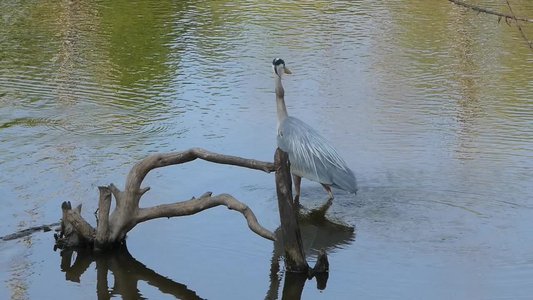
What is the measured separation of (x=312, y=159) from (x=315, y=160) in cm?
3

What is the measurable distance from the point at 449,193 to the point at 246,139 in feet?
9.27

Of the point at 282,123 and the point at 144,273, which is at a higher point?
the point at 282,123

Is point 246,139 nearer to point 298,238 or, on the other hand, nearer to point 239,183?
point 239,183

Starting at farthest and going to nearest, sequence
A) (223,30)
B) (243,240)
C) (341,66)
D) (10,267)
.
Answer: (223,30) → (341,66) → (243,240) → (10,267)

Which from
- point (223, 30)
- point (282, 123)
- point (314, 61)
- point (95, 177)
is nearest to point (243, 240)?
point (282, 123)

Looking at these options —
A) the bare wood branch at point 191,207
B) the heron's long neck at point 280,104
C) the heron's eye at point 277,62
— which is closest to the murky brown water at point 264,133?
the bare wood branch at point 191,207

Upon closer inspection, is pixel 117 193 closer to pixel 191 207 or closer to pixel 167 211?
pixel 167 211

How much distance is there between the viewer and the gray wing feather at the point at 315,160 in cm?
904

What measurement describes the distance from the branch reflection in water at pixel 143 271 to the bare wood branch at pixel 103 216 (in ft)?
0.45

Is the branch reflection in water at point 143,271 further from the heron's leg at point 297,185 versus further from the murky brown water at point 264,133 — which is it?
the heron's leg at point 297,185

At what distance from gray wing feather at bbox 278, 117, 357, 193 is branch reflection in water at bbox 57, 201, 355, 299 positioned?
581 mm

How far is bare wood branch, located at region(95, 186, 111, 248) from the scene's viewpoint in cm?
770

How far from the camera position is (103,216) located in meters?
7.76

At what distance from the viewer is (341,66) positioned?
48.5 feet
